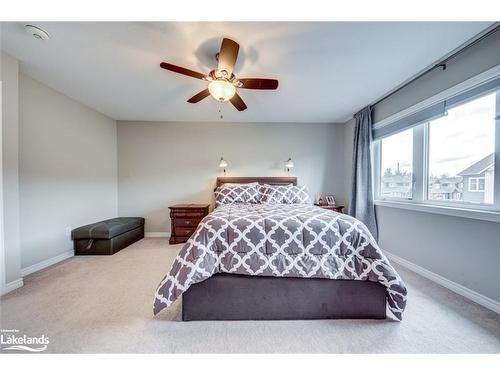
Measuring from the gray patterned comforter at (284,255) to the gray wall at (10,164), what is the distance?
1.72 metres

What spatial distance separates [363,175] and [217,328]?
297 cm

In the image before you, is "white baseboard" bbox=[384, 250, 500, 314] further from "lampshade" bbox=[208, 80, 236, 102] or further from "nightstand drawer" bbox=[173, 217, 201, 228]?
"nightstand drawer" bbox=[173, 217, 201, 228]

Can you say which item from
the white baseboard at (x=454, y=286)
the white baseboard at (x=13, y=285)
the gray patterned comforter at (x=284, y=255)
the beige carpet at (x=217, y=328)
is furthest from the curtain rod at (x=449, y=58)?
the white baseboard at (x=13, y=285)

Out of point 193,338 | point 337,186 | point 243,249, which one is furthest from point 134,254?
point 337,186

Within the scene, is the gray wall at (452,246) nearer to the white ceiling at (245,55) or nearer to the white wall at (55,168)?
the white ceiling at (245,55)

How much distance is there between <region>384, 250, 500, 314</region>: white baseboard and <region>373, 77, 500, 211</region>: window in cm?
78

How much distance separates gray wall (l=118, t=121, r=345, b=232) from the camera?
12.4ft

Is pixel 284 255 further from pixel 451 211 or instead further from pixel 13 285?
pixel 13 285

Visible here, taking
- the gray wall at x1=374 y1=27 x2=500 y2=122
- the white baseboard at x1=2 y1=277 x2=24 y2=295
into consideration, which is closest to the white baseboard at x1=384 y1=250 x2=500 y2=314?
the gray wall at x1=374 y1=27 x2=500 y2=122

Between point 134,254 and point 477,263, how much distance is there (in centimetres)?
399

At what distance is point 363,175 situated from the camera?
10.1 feet

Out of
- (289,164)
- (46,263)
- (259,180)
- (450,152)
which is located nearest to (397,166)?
(450,152)

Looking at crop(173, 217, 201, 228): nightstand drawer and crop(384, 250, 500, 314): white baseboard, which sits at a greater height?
crop(173, 217, 201, 228): nightstand drawer

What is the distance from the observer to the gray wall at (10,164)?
181 cm
